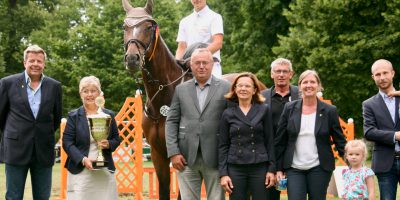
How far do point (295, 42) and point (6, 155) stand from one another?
16.9 m

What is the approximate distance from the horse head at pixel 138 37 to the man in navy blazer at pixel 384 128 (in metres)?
2.46

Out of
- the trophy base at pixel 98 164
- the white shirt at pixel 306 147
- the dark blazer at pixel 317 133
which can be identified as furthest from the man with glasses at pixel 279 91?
the trophy base at pixel 98 164

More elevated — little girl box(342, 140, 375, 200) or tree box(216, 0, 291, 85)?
tree box(216, 0, 291, 85)

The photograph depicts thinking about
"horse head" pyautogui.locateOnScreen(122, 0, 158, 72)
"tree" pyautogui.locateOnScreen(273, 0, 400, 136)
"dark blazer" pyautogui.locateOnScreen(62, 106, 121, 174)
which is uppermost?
"tree" pyautogui.locateOnScreen(273, 0, 400, 136)

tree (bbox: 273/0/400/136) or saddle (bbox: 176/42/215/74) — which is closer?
saddle (bbox: 176/42/215/74)

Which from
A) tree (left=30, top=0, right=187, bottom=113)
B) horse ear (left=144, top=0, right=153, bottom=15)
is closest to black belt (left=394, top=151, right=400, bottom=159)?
horse ear (left=144, top=0, right=153, bottom=15)

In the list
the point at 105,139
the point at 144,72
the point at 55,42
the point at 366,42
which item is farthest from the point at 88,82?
the point at 55,42

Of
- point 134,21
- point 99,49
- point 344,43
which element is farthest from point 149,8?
point 99,49

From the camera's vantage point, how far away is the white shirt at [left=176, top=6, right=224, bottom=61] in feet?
25.9

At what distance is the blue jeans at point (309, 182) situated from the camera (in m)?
5.98

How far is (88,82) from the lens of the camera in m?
6.27

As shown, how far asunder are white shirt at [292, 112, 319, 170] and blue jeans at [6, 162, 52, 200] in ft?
8.64

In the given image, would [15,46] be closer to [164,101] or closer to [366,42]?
[366,42]

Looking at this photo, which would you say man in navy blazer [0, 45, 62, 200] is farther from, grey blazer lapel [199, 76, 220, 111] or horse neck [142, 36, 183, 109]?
grey blazer lapel [199, 76, 220, 111]
